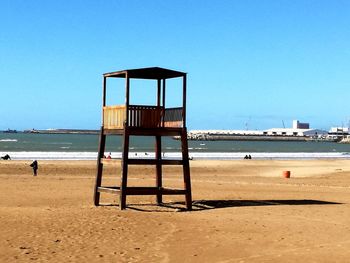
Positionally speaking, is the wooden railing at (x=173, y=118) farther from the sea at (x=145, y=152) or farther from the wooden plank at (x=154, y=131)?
the sea at (x=145, y=152)

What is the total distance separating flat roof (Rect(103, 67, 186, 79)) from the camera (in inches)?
758

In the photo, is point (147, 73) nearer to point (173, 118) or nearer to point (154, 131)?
point (173, 118)

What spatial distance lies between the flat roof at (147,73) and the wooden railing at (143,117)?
1045 mm

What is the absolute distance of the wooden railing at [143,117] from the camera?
1906 cm

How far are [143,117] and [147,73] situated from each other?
160 cm

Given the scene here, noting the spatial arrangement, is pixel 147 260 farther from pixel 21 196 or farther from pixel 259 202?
pixel 21 196

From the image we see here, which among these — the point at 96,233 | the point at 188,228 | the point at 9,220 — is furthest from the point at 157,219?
the point at 9,220

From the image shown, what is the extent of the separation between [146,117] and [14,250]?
7.86m

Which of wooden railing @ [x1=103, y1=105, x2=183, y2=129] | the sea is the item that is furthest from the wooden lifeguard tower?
the sea

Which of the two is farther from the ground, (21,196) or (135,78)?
(135,78)

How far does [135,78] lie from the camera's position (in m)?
20.1

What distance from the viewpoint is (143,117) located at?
63.2 feet

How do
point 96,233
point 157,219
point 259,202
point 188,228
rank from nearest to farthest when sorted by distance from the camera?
point 96,233 < point 188,228 < point 157,219 < point 259,202

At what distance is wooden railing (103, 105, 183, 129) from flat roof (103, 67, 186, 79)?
1045 mm
